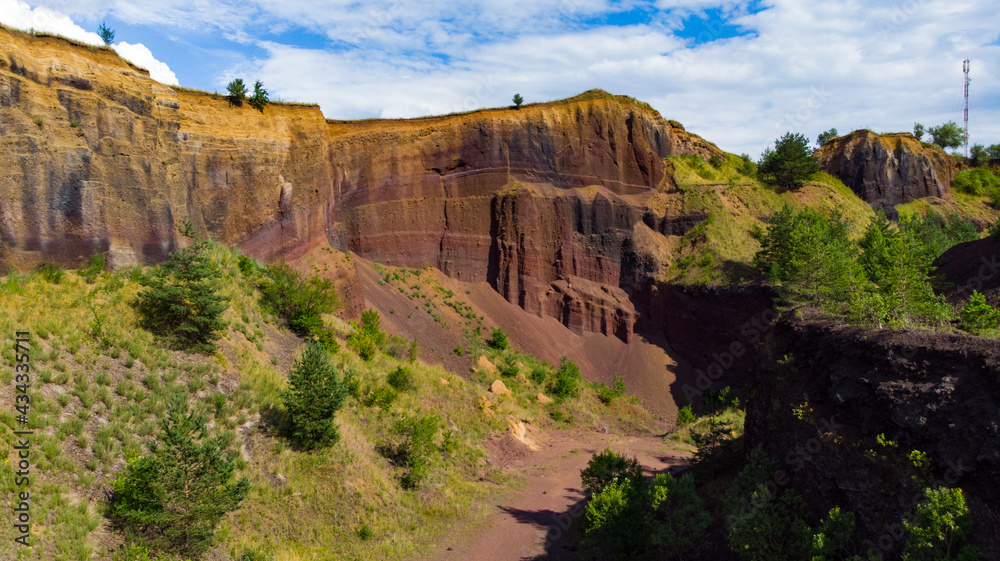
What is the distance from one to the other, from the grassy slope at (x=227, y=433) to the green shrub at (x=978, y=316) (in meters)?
14.0

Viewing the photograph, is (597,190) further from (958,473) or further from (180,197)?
(958,473)

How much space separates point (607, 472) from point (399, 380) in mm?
9644

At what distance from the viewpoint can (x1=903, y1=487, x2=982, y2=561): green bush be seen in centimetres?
780

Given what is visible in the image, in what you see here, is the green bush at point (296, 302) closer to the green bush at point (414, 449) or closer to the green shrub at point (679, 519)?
the green bush at point (414, 449)

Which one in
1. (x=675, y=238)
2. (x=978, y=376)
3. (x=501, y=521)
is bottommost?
(x=501, y=521)

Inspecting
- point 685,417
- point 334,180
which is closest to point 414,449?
point 685,417

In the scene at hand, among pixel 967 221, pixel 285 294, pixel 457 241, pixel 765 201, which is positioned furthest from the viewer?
pixel 967 221

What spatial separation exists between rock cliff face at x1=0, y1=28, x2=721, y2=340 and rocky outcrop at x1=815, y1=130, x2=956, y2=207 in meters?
16.8

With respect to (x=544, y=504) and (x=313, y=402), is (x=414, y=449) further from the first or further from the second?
(x=544, y=504)

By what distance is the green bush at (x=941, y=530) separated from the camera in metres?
7.80

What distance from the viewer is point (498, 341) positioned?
105 feet

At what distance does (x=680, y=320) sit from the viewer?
36062 millimetres

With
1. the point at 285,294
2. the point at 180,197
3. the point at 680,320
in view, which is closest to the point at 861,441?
the point at 285,294

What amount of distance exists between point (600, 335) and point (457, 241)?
11.4 meters
